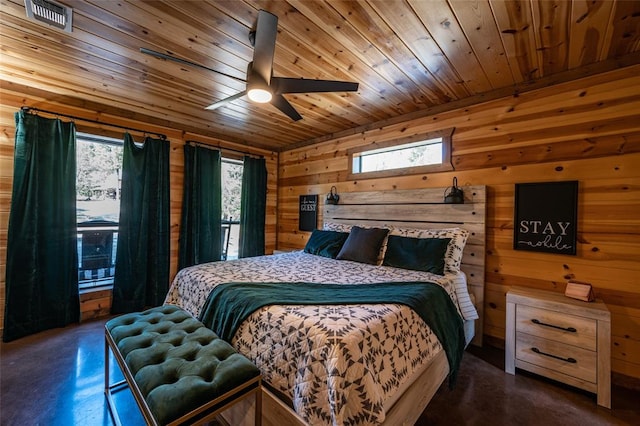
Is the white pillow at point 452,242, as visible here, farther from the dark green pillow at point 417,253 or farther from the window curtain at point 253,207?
the window curtain at point 253,207

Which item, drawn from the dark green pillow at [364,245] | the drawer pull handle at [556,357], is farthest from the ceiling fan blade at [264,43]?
the drawer pull handle at [556,357]

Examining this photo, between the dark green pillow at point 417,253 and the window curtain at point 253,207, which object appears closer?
the dark green pillow at point 417,253

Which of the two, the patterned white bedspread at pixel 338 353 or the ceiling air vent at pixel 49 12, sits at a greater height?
the ceiling air vent at pixel 49 12

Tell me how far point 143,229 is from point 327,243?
226cm

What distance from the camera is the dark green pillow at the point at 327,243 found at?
127 inches

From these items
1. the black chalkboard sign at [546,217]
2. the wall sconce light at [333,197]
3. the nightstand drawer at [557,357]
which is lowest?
the nightstand drawer at [557,357]

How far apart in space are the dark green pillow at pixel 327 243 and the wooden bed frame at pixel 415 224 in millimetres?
481

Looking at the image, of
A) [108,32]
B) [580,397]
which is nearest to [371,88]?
[108,32]

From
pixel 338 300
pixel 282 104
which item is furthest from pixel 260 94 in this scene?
pixel 338 300

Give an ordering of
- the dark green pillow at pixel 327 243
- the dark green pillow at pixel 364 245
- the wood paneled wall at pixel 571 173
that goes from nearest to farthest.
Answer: the wood paneled wall at pixel 571 173 < the dark green pillow at pixel 364 245 < the dark green pillow at pixel 327 243

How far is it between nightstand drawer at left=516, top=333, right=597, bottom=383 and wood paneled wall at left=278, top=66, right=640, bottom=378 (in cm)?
47

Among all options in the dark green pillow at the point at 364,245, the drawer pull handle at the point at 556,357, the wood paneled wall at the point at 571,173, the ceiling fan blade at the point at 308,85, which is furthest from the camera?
the dark green pillow at the point at 364,245

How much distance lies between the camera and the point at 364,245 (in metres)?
2.93

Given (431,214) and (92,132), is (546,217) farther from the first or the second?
(92,132)
